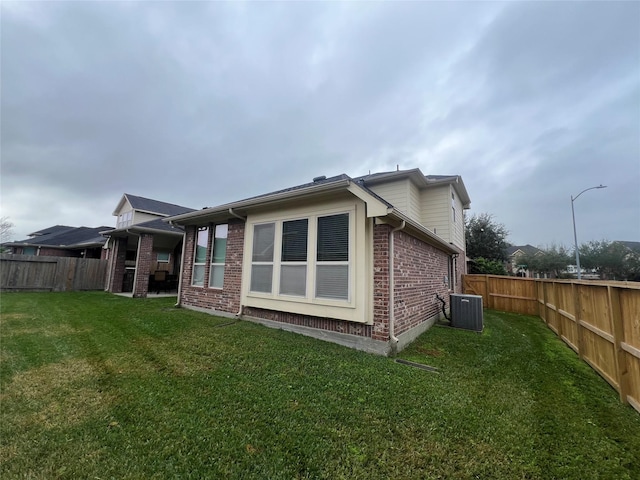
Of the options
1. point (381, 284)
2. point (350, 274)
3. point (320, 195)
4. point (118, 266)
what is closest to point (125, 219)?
point (118, 266)

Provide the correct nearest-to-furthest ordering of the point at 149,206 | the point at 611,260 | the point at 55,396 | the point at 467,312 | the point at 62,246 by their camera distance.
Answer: the point at 55,396
the point at 467,312
the point at 149,206
the point at 62,246
the point at 611,260

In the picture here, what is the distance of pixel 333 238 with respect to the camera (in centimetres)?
533

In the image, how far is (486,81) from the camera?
1035 centimetres

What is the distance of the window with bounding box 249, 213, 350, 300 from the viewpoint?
521 centimetres

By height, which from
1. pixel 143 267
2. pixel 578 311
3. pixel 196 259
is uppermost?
pixel 196 259

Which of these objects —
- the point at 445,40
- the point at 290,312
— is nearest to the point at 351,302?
the point at 290,312

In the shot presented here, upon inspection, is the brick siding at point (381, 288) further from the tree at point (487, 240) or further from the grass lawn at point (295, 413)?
the tree at point (487, 240)

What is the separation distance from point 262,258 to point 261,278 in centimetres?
50

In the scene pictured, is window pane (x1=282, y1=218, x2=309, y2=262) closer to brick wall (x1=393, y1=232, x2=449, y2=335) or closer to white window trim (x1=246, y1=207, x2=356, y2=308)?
white window trim (x1=246, y1=207, x2=356, y2=308)

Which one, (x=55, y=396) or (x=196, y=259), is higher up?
(x=196, y=259)

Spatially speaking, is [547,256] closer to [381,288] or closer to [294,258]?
[381,288]

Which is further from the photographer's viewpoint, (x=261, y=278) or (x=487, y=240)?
(x=487, y=240)

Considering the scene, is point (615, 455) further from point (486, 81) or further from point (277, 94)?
point (277, 94)

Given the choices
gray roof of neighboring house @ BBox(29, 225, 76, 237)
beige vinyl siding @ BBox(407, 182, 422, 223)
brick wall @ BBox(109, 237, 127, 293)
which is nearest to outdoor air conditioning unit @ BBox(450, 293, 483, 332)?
beige vinyl siding @ BBox(407, 182, 422, 223)
